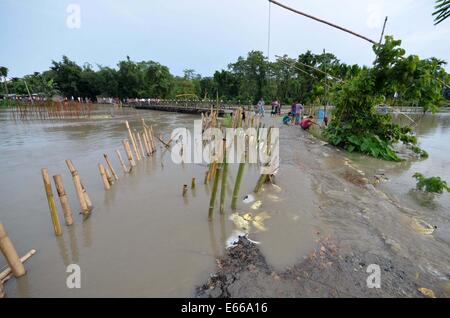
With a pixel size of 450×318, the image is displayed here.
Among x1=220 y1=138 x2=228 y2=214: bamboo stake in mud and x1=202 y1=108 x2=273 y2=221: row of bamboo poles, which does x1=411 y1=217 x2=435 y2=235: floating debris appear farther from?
x1=220 y1=138 x2=228 y2=214: bamboo stake in mud

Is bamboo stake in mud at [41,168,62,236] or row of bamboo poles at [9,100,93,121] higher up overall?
row of bamboo poles at [9,100,93,121]

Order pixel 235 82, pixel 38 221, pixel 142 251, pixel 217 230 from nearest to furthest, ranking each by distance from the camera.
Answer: pixel 142 251, pixel 217 230, pixel 38 221, pixel 235 82

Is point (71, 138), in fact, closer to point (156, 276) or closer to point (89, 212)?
point (89, 212)

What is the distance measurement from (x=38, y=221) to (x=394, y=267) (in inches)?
201

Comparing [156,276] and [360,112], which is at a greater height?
[360,112]

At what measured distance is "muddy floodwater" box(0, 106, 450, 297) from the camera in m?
2.66

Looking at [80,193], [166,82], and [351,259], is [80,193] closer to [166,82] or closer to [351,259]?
[351,259]

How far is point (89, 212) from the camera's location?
4082mm

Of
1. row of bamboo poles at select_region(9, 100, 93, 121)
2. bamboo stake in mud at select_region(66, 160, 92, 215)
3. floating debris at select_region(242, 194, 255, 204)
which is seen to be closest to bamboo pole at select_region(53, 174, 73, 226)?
bamboo stake in mud at select_region(66, 160, 92, 215)

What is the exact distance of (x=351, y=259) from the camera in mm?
2822

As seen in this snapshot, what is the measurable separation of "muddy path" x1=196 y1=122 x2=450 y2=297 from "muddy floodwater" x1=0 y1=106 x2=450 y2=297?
31mm

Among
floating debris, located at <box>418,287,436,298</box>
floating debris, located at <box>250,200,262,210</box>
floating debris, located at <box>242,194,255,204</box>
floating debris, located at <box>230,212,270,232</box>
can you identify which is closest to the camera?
floating debris, located at <box>418,287,436,298</box>

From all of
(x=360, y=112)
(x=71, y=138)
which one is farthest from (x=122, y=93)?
(x=360, y=112)
